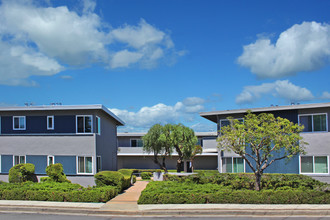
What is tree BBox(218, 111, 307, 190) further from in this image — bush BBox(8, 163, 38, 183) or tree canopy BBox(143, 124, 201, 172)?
bush BBox(8, 163, 38, 183)

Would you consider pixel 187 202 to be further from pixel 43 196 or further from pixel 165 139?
pixel 165 139

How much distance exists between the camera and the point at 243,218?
1451 cm

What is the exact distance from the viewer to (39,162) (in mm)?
24953

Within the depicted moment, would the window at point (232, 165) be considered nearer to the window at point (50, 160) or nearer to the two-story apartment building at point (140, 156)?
the window at point (50, 160)

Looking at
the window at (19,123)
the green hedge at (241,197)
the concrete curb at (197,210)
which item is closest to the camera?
the concrete curb at (197,210)

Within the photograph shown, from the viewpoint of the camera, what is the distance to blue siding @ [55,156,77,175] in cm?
2430

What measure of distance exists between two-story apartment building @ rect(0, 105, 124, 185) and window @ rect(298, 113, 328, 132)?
13791 mm

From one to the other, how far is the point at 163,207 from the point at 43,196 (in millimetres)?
6507

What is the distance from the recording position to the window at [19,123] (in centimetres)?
2578

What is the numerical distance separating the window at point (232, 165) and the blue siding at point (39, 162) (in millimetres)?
12908

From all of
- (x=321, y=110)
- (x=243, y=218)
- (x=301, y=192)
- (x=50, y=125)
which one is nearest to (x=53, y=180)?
(x=50, y=125)

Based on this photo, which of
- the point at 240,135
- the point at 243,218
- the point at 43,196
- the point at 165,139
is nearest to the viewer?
the point at 243,218

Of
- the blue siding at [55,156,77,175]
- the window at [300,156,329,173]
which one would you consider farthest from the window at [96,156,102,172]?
the window at [300,156,329,173]

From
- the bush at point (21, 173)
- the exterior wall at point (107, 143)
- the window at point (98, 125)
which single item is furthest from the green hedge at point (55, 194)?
the window at point (98, 125)
